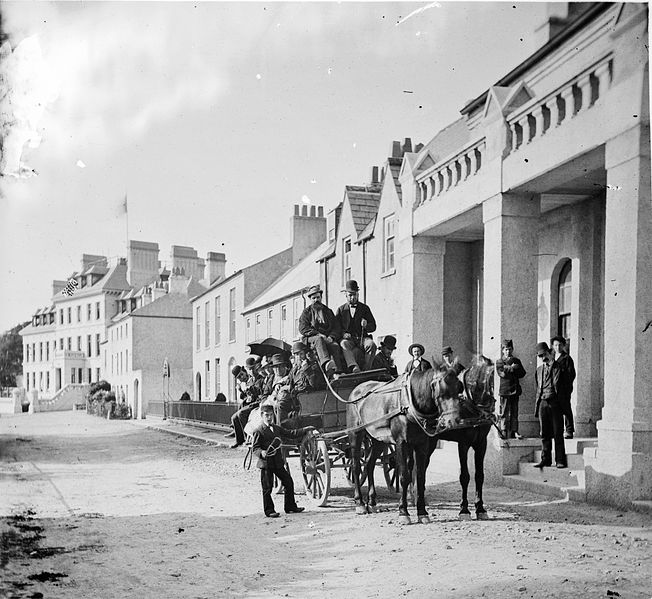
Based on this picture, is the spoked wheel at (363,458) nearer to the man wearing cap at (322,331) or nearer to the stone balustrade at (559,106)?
the man wearing cap at (322,331)

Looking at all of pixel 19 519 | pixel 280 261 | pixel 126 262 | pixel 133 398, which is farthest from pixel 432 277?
pixel 19 519

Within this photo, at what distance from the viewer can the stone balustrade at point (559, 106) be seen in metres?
6.06

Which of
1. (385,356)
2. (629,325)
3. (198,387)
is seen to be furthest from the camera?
(198,387)

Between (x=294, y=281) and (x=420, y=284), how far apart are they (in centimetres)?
280

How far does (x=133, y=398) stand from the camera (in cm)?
721

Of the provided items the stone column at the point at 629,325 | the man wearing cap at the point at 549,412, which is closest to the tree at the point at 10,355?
the stone column at the point at 629,325

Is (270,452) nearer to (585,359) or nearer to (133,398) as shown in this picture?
(133,398)

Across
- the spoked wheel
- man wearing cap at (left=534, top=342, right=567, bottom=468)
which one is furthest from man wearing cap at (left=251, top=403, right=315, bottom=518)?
man wearing cap at (left=534, top=342, right=567, bottom=468)

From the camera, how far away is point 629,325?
577 cm

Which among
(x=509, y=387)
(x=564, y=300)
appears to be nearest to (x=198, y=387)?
(x=509, y=387)

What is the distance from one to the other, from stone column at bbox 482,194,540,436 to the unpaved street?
1979mm

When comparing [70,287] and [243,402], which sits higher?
[70,287]

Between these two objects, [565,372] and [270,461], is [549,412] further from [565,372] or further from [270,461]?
[270,461]

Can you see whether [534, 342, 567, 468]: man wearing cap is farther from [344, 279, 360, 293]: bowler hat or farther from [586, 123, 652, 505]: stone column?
[344, 279, 360, 293]: bowler hat
